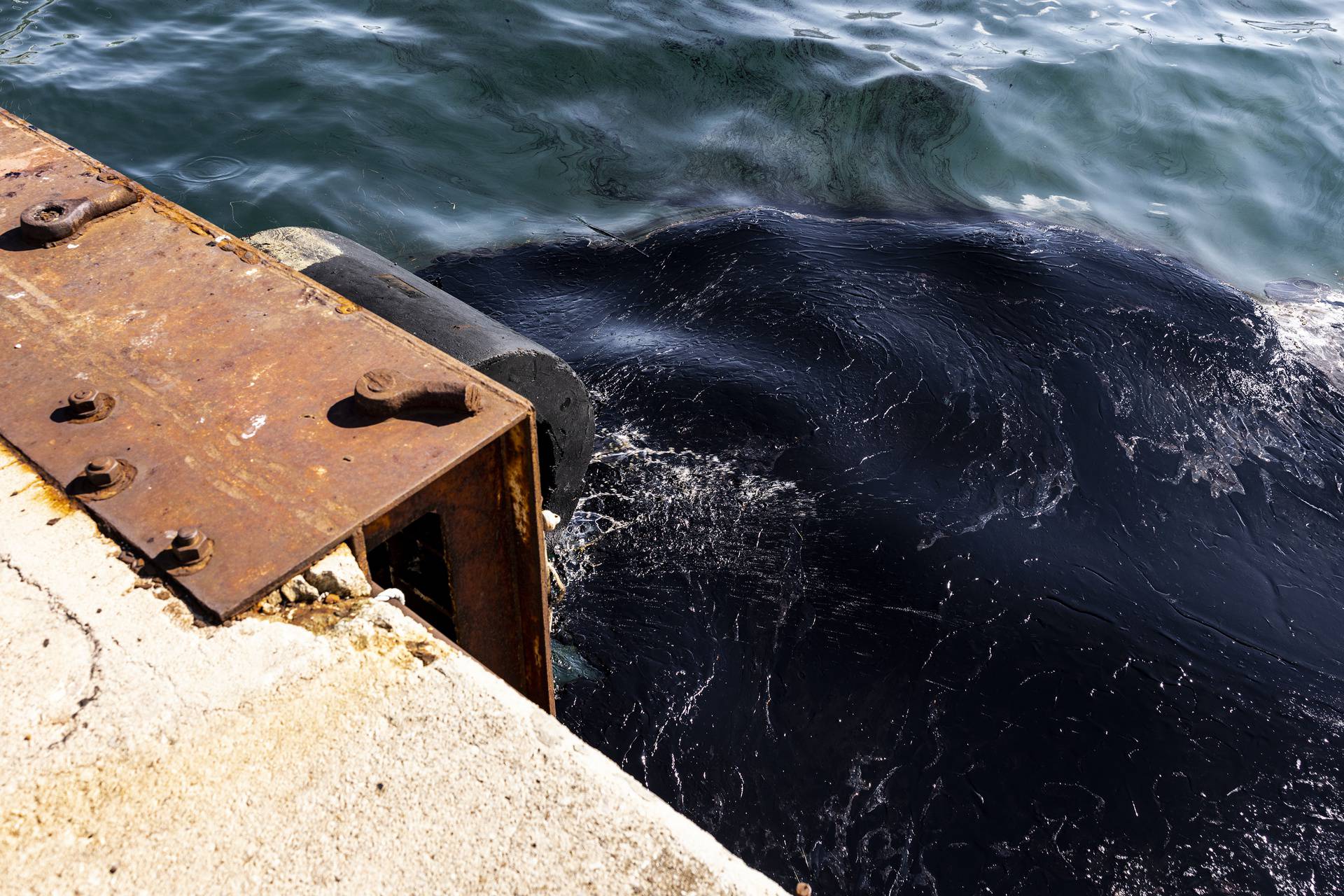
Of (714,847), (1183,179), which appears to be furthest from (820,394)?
(1183,179)

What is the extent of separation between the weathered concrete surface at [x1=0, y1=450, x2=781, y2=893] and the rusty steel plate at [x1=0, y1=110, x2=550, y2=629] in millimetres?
153

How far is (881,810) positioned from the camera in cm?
343

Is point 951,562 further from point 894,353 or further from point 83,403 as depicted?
point 83,403

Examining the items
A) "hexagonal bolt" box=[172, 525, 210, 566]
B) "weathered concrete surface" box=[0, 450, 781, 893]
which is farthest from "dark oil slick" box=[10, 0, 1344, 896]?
"hexagonal bolt" box=[172, 525, 210, 566]

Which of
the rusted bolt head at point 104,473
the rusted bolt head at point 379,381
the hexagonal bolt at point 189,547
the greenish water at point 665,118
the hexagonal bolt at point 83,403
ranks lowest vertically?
the greenish water at point 665,118

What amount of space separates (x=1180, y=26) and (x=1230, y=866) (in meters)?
10.7

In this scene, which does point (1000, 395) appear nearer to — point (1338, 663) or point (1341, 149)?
point (1338, 663)

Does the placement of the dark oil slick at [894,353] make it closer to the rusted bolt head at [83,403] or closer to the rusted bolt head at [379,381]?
the rusted bolt head at [379,381]

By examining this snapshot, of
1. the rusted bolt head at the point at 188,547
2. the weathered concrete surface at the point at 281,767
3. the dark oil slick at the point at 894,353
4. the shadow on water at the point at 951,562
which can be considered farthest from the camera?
the dark oil slick at the point at 894,353

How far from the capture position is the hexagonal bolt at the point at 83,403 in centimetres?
213

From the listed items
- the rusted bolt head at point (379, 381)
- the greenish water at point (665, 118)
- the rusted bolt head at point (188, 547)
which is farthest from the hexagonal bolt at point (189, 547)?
the greenish water at point (665, 118)

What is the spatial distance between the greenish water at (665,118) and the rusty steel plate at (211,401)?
4.07m

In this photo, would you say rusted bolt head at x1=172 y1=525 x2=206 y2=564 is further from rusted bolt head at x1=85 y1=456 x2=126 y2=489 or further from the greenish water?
the greenish water

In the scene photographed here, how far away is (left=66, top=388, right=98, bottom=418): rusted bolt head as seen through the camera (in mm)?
2131
